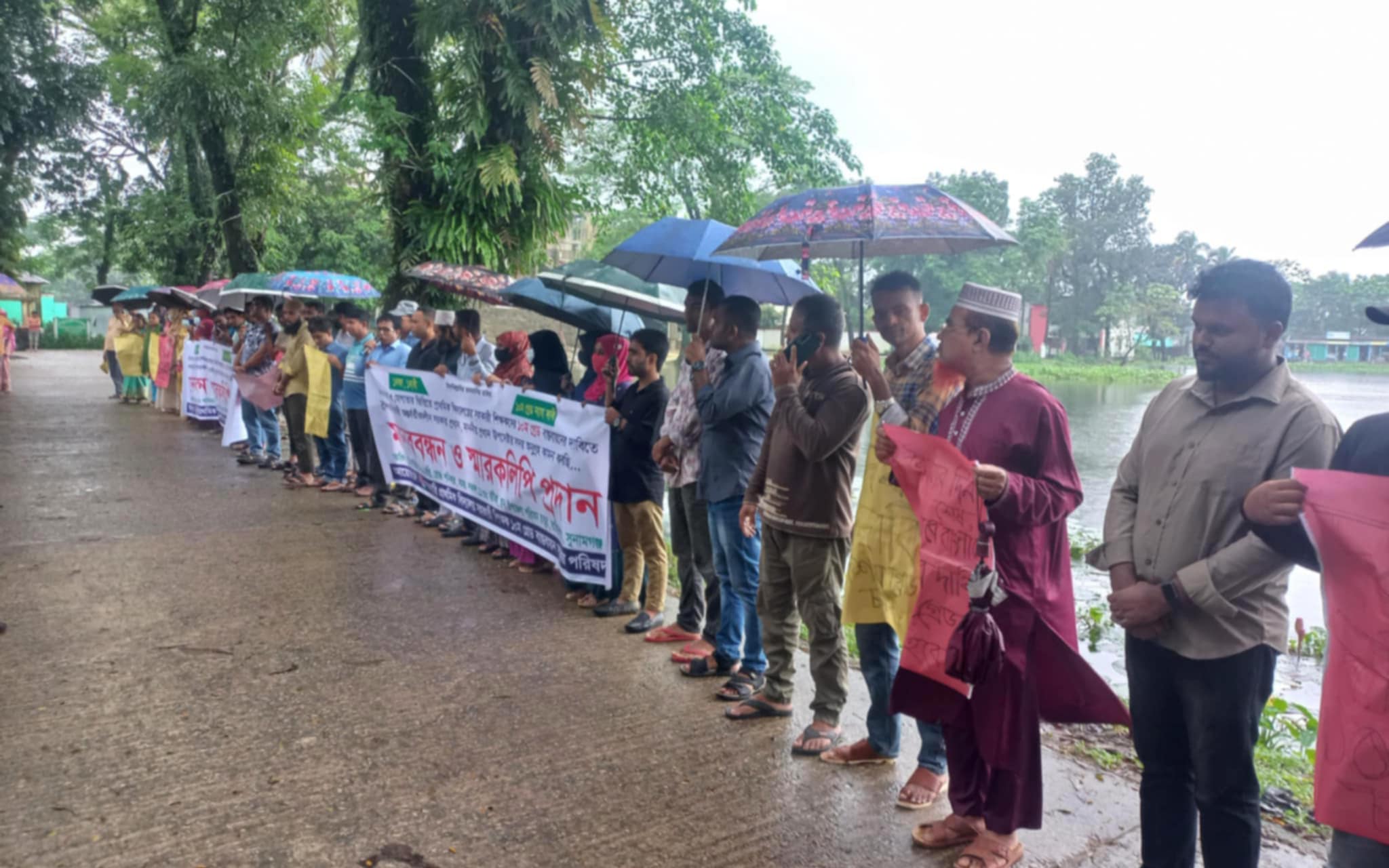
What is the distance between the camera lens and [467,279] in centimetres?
796

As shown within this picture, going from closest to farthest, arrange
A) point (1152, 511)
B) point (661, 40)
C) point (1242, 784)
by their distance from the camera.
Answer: point (1242, 784), point (1152, 511), point (661, 40)

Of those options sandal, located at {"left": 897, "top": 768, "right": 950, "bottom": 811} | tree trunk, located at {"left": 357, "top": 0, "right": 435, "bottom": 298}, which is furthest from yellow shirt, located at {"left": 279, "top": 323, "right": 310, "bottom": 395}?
sandal, located at {"left": 897, "top": 768, "right": 950, "bottom": 811}

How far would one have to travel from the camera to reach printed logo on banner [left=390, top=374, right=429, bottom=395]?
25.0ft

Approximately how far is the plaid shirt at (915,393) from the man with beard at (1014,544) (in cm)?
26

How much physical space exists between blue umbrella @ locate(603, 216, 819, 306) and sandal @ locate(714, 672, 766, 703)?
1863 mm

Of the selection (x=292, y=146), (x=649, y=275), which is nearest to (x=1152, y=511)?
(x=649, y=275)

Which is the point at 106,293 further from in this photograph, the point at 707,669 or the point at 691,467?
the point at 707,669

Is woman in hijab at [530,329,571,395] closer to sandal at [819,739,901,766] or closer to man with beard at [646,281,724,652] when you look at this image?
man with beard at [646,281,724,652]

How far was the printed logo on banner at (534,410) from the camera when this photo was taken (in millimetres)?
5973

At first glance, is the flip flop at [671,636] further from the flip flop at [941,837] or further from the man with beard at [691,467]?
the flip flop at [941,837]

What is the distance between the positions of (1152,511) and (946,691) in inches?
36.3

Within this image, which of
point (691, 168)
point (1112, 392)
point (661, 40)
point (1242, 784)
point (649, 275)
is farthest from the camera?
point (1112, 392)

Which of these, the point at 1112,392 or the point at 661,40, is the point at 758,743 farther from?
the point at 1112,392

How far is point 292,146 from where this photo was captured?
53.4 ft
